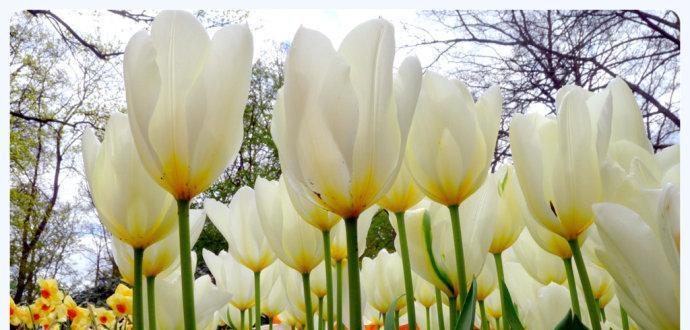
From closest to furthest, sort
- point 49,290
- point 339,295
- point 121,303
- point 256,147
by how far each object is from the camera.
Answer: point 339,295 < point 121,303 < point 49,290 < point 256,147

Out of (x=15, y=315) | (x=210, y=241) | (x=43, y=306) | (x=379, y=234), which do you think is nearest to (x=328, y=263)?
(x=15, y=315)

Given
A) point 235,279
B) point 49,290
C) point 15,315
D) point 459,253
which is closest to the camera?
point 459,253

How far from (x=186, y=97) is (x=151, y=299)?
0.49 ft

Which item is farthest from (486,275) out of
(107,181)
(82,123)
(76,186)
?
(82,123)

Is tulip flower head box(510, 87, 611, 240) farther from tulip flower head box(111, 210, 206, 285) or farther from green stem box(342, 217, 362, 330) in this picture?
tulip flower head box(111, 210, 206, 285)

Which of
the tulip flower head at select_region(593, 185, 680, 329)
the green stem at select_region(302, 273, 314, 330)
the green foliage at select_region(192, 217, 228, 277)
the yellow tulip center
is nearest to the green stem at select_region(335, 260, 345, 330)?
the green stem at select_region(302, 273, 314, 330)

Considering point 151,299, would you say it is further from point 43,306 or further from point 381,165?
point 43,306

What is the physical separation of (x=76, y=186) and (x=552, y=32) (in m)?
0.84

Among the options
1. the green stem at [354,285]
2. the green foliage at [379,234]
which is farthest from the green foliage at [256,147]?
the green stem at [354,285]

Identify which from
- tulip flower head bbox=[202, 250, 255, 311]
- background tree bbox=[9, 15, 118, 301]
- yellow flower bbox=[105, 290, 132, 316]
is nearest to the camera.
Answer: tulip flower head bbox=[202, 250, 255, 311]

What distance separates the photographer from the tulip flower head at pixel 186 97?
0.96 ft

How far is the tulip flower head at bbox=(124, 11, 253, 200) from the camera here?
29 centimetres

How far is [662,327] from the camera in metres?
0.25

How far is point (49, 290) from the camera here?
126cm
